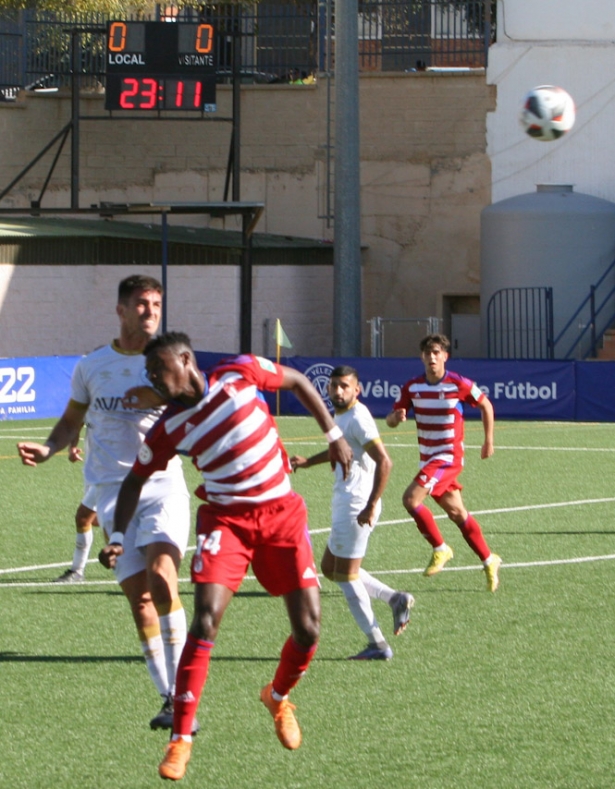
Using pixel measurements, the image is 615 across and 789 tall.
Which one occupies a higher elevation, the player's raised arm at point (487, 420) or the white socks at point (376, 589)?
the player's raised arm at point (487, 420)

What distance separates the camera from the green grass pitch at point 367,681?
6129 mm

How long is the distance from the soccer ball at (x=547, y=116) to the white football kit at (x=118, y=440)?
48.4 feet

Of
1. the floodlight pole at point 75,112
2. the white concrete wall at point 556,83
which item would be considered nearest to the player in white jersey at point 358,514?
the floodlight pole at point 75,112

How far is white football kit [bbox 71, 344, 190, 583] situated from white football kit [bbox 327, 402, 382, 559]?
5.08 feet

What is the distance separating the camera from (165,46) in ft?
101

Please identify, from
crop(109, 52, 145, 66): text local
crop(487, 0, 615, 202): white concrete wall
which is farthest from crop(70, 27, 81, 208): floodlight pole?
crop(487, 0, 615, 202): white concrete wall

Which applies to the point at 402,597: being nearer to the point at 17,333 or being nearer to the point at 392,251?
the point at 17,333

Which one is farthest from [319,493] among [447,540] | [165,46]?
[165,46]

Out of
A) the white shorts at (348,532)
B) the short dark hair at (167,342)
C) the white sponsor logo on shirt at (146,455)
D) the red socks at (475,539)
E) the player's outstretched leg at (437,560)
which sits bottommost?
the player's outstretched leg at (437,560)

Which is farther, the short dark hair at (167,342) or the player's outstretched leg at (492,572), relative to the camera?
the player's outstretched leg at (492,572)

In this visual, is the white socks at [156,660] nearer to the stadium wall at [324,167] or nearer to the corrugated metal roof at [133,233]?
the corrugated metal roof at [133,233]

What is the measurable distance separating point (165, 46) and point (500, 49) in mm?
9932

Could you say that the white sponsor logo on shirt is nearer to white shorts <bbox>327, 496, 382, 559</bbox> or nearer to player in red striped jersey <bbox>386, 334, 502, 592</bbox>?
white shorts <bbox>327, 496, 382, 559</bbox>

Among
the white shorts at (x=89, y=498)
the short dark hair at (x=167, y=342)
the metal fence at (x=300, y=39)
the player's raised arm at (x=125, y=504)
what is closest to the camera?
the short dark hair at (x=167, y=342)
